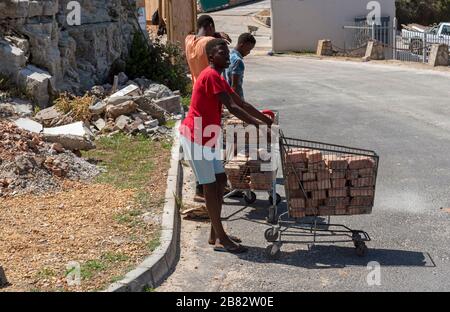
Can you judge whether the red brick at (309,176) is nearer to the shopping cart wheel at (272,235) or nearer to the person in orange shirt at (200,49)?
the shopping cart wheel at (272,235)

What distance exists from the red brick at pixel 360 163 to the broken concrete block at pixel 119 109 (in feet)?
21.3

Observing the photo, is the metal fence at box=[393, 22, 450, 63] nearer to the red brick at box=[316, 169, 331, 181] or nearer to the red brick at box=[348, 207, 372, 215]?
the red brick at box=[348, 207, 372, 215]

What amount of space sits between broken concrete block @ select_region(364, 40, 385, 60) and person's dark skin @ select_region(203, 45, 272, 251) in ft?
74.4

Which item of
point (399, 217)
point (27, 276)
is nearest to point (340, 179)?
point (399, 217)

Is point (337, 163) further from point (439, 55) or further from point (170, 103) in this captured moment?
point (439, 55)

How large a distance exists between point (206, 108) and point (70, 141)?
4050mm

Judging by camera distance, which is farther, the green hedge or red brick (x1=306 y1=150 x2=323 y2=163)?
the green hedge

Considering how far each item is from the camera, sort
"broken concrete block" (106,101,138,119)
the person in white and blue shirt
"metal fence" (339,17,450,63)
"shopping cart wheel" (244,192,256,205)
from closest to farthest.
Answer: the person in white and blue shirt < "shopping cart wheel" (244,192,256,205) < "broken concrete block" (106,101,138,119) < "metal fence" (339,17,450,63)

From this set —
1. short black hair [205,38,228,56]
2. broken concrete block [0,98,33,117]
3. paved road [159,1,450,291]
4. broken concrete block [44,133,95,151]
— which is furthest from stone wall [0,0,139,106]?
short black hair [205,38,228,56]

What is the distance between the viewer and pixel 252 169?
8.28 meters

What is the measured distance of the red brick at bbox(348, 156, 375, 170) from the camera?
22.5 ft

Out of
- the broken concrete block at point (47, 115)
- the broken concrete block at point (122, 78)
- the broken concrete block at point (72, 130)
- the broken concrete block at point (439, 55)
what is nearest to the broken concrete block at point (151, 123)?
the broken concrete block at point (72, 130)

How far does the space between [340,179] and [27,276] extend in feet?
9.20

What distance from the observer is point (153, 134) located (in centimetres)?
1223
